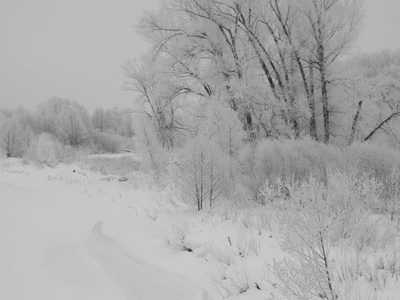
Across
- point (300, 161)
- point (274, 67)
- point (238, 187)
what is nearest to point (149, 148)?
point (238, 187)

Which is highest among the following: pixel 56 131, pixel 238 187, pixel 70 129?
pixel 70 129

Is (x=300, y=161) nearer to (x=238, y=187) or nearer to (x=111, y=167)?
(x=238, y=187)

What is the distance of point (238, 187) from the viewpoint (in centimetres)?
726

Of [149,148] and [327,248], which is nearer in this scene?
[327,248]

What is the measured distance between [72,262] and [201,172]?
3.21 meters

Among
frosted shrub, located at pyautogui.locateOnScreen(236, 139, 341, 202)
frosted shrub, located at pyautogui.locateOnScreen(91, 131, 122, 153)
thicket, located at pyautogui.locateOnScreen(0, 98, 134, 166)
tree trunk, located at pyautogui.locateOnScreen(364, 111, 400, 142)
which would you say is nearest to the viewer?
frosted shrub, located at pyautogui.locateOnScreen(236, 139, 341, 202)

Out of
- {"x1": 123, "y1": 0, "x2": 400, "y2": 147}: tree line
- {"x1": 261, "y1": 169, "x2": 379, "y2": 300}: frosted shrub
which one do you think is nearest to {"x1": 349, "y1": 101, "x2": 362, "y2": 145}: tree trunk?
{"x1": 123, "y1": 0, "x2": 400, "y2": 147}: tree line

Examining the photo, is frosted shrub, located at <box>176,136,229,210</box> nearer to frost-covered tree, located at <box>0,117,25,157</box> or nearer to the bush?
the bush

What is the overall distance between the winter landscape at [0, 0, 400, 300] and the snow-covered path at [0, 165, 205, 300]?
3cm

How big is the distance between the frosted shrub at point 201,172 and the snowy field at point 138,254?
15.5 inches

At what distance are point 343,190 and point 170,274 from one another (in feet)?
8.70

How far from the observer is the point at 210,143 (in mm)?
6672

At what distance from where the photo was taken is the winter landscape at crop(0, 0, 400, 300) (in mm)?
2834

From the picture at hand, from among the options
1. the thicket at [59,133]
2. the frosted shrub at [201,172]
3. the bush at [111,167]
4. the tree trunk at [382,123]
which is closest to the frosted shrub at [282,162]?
the frosted shrub at [201,172]
